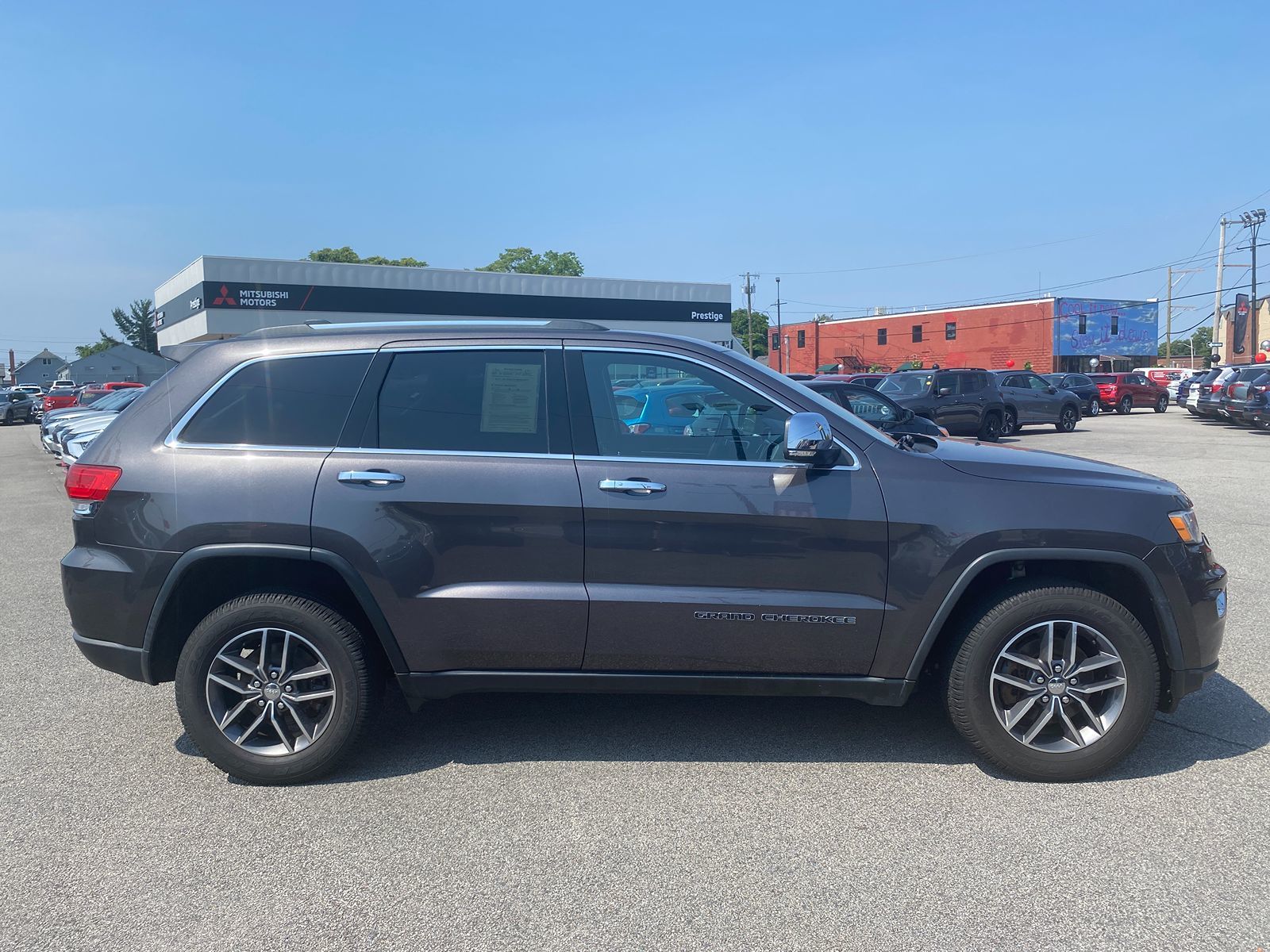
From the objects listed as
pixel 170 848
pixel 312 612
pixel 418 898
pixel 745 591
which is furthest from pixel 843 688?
pixel 170 848

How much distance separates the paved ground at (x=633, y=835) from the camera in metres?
3.03

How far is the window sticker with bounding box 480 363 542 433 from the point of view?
414 centimetres

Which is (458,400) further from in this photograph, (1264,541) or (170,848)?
(1264,541)

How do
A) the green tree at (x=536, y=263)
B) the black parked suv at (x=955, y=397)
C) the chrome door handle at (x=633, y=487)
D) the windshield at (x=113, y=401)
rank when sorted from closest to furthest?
the chrome door handle at (x=633, y=487) → the windshield at (x=113, y=401) → the black parked suv at (x=955, y=397) → the green tree at (x=536, y=263)

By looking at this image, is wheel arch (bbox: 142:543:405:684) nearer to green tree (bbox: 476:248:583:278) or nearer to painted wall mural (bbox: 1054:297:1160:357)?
painted wall mural (bbox: 1054:297:1160:357)

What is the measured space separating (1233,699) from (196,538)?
16.2ft

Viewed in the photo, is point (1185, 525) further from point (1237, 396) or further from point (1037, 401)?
point (1237, 396)

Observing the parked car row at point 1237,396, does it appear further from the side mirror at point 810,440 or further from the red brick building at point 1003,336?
the red brick building at point 1003,336

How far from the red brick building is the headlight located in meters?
61.0

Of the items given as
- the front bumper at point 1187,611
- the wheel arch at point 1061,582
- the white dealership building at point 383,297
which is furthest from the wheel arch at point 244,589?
the white dealership building at point 383,297

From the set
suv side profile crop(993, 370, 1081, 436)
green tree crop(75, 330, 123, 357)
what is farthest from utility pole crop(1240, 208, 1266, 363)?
green tree crop(75, 330, 123, 357)

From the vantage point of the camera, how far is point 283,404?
4.21 m

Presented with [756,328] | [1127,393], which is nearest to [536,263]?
[756,328]

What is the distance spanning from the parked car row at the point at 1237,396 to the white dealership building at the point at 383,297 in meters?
21.6
